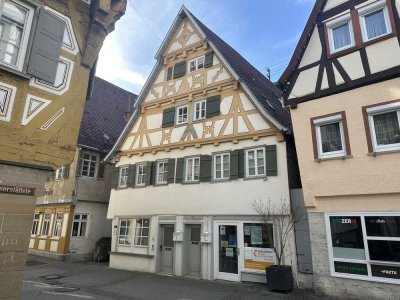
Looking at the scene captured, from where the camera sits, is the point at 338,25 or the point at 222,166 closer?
the point at 338,25

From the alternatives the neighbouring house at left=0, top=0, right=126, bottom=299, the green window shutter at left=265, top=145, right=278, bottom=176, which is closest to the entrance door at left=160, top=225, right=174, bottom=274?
the green window shutter at left=265, top=145, right=278, bottom=176

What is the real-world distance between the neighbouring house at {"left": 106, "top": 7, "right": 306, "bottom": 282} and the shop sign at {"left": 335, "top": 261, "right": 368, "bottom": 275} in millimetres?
1696

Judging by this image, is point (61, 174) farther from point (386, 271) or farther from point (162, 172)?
point (386, 271)

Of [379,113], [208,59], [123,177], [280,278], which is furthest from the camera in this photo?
[123,177]

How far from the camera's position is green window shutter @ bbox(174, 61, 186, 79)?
15.2 meters

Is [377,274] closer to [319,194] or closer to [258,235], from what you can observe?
[319,194]

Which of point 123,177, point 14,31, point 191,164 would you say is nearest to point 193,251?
point 191,164

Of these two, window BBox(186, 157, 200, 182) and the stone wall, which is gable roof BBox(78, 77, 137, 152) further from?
the stone wall

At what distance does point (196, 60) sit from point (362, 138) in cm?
874

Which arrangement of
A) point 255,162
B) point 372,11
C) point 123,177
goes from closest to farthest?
1. point 372,11
2. point 255,162
3. point 123,177

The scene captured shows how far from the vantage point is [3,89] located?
5.96 m

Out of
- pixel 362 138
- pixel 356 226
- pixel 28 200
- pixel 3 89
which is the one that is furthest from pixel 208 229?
pixel 3 89

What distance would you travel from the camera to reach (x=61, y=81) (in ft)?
22.8

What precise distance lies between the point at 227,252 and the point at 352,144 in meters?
6.04
